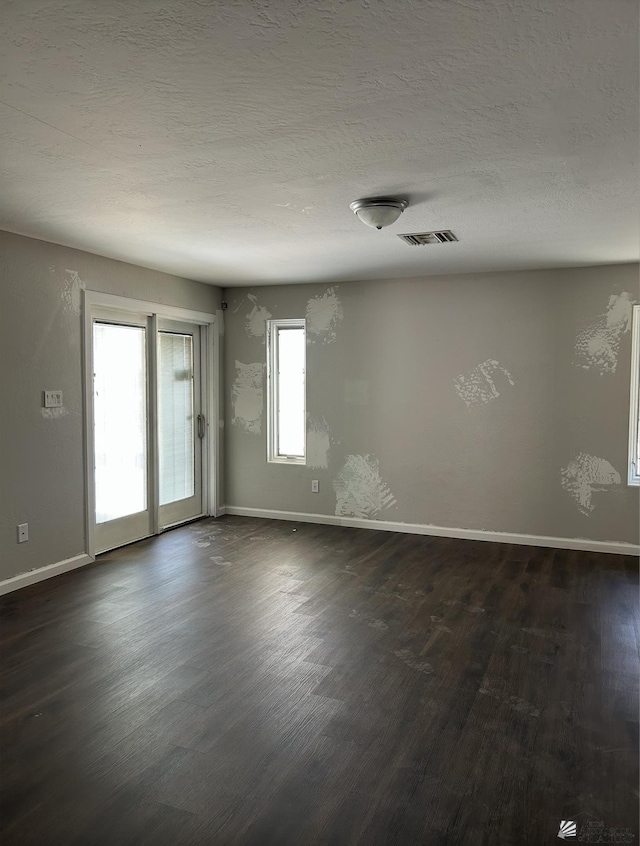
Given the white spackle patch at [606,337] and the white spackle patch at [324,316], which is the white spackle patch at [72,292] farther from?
the white spackle patch at [606,337]

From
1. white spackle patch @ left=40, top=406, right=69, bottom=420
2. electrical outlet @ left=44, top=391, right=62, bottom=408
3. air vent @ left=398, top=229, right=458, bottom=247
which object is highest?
air vent @ left=398, top=229, right=458, bottom=247

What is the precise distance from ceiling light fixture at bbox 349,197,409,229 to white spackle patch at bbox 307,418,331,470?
9.89 feet

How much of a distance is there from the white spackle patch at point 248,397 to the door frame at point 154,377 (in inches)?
8.2

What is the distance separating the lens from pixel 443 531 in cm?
570

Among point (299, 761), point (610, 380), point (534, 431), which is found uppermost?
point (610, 380)

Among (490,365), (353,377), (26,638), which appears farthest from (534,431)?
(26,638)

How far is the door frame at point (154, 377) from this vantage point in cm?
466

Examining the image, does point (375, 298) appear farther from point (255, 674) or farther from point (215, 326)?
point (255, 674)

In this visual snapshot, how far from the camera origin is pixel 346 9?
1595 millimetres

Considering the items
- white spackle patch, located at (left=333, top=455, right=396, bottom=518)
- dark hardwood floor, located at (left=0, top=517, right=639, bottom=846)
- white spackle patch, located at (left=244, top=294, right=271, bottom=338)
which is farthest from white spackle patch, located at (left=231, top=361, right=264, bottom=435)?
dark hardwood floor, located at (left=0, top=517, right=639, bottom=846)

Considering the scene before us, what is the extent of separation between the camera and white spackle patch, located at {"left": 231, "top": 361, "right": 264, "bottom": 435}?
6.39 metres

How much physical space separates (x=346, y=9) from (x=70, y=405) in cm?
364

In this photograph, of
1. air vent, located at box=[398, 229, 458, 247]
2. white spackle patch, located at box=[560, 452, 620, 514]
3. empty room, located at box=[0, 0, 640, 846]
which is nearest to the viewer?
empty room, located at box=[0, 0, 640, 846]

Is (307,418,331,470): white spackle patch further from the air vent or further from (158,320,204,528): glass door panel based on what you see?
the air vent
